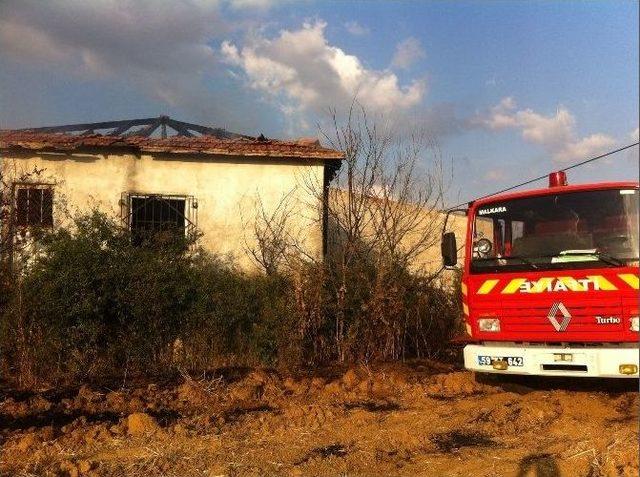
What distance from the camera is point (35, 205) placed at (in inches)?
454

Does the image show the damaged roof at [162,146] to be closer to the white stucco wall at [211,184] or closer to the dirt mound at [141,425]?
the white stucco wall at [211,184]

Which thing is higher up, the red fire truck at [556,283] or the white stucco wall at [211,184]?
the white stucco wall at [211,184]

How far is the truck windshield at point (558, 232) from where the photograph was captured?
634 cm

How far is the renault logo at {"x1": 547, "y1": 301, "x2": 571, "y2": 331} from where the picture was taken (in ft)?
21.1

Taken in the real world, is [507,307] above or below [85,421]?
above

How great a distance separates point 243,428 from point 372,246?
16.7ft

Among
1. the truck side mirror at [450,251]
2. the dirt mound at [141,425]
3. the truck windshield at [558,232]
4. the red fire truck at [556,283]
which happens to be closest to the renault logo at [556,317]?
the red fire truck at [556,283]

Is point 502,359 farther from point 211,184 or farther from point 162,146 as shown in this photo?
point 162,146

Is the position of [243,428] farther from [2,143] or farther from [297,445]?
[2,143]

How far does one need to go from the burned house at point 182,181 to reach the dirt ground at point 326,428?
436cm

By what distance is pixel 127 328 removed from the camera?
938cm

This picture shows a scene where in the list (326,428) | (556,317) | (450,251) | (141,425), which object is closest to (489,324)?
(556,317)

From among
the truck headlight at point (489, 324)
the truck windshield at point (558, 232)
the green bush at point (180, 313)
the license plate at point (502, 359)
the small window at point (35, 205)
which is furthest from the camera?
the small window at point (35, 205)

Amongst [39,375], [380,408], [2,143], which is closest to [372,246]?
[380,408]
